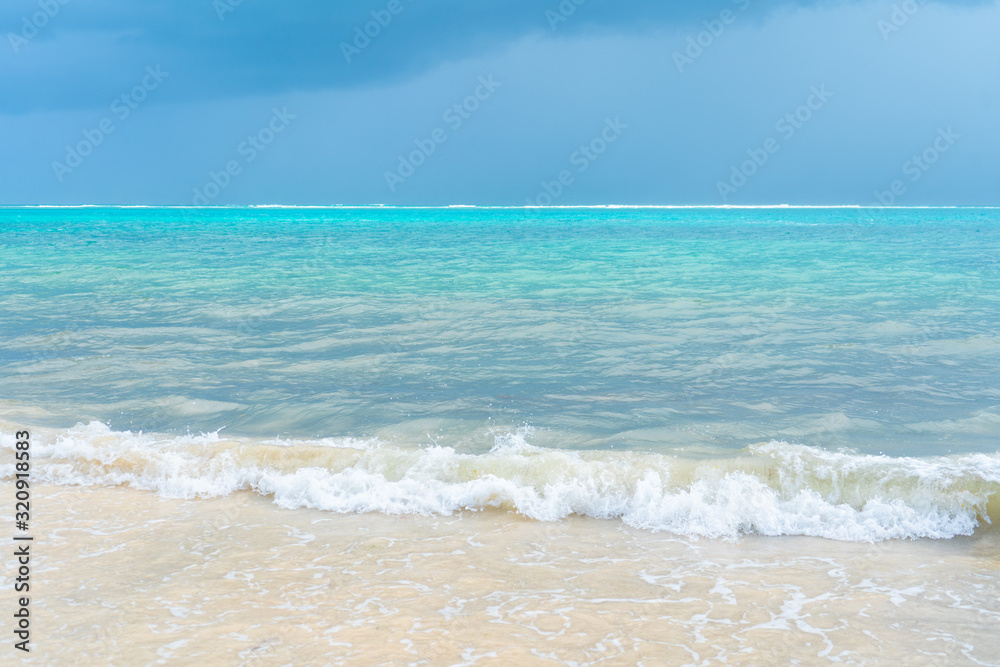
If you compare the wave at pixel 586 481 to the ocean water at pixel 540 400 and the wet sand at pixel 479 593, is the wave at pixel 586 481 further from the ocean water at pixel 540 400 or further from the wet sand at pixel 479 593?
the wet sand at pixel 479 593

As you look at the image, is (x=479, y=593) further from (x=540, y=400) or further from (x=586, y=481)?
(x=540, y=400)

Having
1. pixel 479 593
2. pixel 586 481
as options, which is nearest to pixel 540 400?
pixel 586 481

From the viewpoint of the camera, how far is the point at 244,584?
→ 425cm

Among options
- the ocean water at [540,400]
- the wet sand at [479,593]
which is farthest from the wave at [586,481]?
the wet sand at [479,593]

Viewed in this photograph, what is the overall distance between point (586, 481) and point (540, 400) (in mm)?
2368

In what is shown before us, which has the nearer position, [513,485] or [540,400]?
[513,485]

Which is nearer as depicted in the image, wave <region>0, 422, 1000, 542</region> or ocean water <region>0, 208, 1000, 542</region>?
wave <region>0, 422, 1000, 542</region>

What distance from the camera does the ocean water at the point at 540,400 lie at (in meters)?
5.66

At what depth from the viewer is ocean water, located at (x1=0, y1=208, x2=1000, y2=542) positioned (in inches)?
223

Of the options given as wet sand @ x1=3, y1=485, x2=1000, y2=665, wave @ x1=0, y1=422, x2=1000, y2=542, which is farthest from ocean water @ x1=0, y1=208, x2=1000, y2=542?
wet sand @ x1=3, y1=485, x2=1000, y2=665

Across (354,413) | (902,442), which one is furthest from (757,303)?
Answer: (354,413)

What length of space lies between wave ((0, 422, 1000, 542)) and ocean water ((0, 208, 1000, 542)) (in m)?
0.02

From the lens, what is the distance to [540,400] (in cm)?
812

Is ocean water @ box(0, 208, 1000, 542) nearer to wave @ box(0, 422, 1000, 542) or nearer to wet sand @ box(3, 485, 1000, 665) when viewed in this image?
wave @ box(0, 422, 1000, 542)
